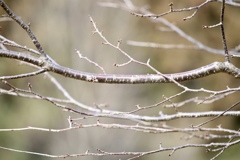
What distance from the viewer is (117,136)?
146 inches

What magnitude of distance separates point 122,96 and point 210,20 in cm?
112

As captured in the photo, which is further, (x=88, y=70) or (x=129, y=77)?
(x=88, y=70)

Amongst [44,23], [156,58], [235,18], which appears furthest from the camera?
[44,23]

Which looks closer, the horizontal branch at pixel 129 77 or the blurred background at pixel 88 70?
the horizontal branch at pixel 129 77

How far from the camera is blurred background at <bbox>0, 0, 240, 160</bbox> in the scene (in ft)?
11.5

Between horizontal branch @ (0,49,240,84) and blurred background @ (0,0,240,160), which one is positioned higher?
blurred background @ (0,0,240,160)

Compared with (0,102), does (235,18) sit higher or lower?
higher

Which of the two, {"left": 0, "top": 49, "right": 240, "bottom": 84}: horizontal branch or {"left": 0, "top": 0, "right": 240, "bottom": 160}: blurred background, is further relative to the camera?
{"left": 0, "top": 0, "right": 240, "bottom": 160}: blurred background

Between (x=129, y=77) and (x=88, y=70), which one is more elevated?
(x=88, y=70)

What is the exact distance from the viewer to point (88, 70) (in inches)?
142

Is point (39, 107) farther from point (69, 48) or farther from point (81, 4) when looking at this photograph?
point (81, 4)

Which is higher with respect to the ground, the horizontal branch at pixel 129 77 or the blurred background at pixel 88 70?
the blurred background at pixel 88 70

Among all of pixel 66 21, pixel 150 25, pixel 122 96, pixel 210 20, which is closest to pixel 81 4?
pixel 66 21

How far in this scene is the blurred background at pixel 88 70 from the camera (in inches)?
138
